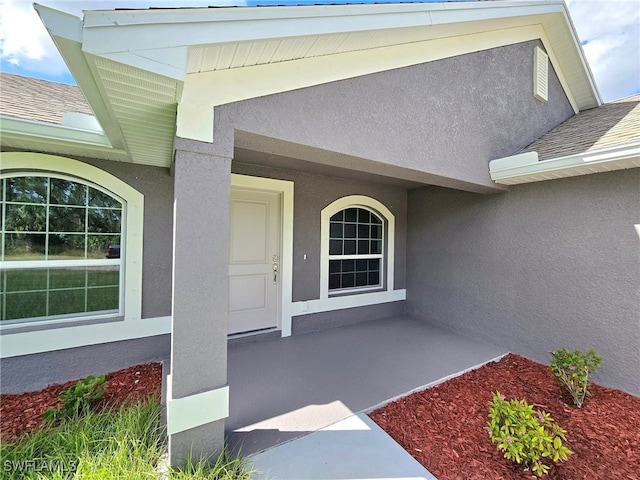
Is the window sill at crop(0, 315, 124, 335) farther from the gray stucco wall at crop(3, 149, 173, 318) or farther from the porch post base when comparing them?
the porch post base

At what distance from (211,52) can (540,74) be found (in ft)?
21.0

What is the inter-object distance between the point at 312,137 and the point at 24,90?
491 cm

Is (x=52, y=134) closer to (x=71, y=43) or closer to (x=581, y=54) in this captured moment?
(x=71, y=43)

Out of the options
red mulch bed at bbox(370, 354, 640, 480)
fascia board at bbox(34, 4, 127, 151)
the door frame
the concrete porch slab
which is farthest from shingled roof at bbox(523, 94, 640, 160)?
fascia board at bbox(34, 4, 127, 151)

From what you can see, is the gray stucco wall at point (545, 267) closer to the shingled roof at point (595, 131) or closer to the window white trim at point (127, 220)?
the shingled roof at point (595, 131)

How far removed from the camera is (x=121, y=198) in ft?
13.4

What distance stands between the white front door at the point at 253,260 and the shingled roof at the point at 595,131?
4.54 m

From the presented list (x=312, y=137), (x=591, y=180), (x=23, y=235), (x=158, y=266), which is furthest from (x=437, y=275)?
(x=23, y=235)

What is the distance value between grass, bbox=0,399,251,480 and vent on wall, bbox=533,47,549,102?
7.43 metres

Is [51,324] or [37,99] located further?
[37,99]

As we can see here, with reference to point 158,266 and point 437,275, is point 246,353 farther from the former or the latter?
point 437,275

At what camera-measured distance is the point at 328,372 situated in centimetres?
396

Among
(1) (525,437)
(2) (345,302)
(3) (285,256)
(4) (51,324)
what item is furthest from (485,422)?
(4) (51,324)

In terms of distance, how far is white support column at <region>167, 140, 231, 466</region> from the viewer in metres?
2.21
